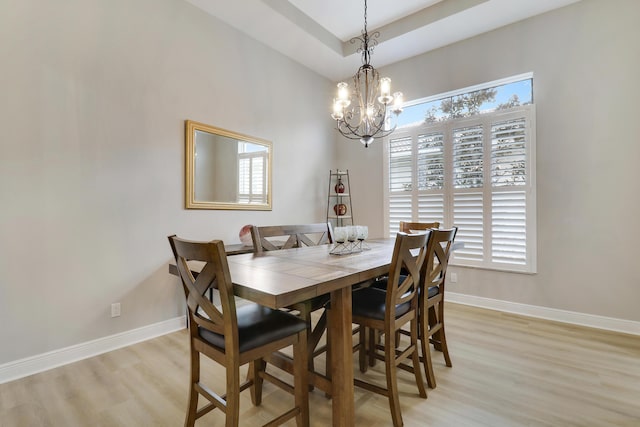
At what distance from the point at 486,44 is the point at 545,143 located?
138 cm

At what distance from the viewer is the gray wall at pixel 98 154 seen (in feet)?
7.00

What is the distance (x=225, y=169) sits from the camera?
340 centimetres

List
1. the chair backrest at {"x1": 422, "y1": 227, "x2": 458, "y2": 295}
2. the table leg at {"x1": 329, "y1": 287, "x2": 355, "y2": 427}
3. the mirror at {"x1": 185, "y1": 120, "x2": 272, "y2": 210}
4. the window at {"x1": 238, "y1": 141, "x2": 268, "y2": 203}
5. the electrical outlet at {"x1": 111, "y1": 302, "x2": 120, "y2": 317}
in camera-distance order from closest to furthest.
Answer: the table leg at {"x1": 329, "y1": 287, "x2": 355, "y2": 427}, the chair backrest at {"x1": 422, "y1": 227, "x2": 458, "y2": 295}, the electrical outlet at {"x1": 111, "y1": 302, "x2": 120, "y2": 317}, the mirror at {"x1": 185, "y1": 120, "x2": 272, "y2": 210}, the window at {"x1": 238, "y1": 141, "x2": 268, "y2": 203}

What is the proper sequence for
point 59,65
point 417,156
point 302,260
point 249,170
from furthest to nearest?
point 417,156
point 249,170
point 59,65
point 302,260

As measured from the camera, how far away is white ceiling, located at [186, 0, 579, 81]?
3150mm

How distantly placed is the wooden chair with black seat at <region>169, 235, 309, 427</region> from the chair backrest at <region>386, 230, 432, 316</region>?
51 cm

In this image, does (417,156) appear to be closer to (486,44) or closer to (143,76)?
(486,44)

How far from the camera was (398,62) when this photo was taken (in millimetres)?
Result: 4281

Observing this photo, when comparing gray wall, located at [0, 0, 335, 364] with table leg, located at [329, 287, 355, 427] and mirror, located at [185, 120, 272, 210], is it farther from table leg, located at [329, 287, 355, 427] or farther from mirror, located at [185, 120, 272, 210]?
table leg, located at [329, 287, 355, 427]

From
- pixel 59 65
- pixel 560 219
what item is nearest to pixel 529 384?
pixel 560 219

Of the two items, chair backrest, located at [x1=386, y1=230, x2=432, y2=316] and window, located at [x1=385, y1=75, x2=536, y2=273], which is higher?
window, located at [x1=385, y1=75, x2=536, y2=273]

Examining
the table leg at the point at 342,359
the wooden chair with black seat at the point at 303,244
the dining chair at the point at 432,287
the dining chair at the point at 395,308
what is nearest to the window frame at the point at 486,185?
the dining chair at the point at 432,287

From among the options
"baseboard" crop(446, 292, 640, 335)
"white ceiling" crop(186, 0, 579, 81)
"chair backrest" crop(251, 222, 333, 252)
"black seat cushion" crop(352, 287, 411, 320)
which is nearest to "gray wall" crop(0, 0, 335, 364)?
"white ceiling" crop(186, 0, 579, 81)

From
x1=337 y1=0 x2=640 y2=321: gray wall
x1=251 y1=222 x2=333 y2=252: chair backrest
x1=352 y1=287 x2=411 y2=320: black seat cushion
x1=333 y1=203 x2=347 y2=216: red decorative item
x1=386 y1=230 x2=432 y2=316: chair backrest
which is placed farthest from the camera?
x1=333 y1=203 x2=347 y2=216: red decorative item
